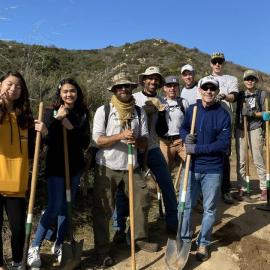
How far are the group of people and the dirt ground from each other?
16 cm

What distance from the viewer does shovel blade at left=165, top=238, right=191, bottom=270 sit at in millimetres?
5071

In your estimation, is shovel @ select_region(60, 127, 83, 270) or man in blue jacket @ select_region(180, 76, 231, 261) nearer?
shovel @ select_region(60, 127, 83, 270)

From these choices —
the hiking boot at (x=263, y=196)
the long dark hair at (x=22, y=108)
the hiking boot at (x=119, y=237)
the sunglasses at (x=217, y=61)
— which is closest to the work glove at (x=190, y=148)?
the hiking boot at (x=119, y=237)

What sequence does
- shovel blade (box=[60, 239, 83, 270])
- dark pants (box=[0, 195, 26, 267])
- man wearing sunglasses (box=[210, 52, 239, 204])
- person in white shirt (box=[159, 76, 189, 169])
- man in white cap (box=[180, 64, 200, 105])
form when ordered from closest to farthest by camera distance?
dark pants (box=[0, 195, 26, 267]) < shovel blade (box=[60, 239, 83, 270]) < person in white shirt (box=[159, 76, 189, 169]) < man in white cap (box=[180, 64, 200, 105]) < man wearing sunglasses (box=[210, 52, 239, 204])

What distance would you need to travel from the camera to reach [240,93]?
7.37 metres

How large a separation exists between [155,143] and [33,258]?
6.78ft

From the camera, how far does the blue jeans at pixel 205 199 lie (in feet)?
17.2

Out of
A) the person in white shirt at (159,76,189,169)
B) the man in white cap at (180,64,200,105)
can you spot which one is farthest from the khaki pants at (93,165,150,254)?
the man in white cap at (180,64,200,105)

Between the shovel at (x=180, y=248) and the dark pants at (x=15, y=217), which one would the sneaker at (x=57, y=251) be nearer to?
the dark pants at (x=15, y=217)

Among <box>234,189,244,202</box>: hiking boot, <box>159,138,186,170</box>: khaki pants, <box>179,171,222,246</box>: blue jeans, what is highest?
<box>159,138,186,170</box>: khaki pants

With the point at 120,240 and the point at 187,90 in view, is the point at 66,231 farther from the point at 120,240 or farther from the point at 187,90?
the point at 187,90

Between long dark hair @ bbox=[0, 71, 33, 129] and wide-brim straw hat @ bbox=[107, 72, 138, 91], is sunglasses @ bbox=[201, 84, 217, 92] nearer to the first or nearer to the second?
wide-brim straw hat @ bbox=[107, 72, 138, 91]

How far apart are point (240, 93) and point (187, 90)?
3.61 ft

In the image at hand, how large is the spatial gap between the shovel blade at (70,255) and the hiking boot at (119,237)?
90cm
